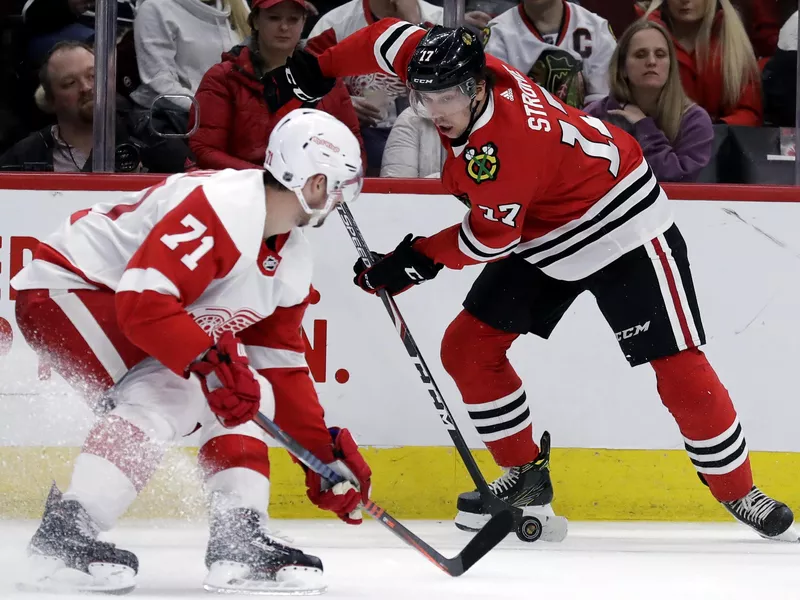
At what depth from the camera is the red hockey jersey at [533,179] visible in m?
2.71

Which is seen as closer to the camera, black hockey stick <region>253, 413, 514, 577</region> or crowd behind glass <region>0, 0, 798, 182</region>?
black hockey stick <region>253, 413, 514, 577</region>

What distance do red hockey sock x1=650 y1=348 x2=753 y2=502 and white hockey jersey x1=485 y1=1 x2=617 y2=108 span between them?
963 mm

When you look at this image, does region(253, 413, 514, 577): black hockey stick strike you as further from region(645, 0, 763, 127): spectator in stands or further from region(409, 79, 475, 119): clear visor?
region(645, 0, 763, 127): spectator in stands

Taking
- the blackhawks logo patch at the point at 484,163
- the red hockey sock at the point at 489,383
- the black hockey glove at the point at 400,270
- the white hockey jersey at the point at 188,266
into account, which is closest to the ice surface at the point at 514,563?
the red hockey sock at the point at 489,383

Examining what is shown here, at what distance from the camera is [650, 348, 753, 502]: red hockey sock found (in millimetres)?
2951

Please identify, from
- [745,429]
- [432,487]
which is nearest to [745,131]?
[745,429]

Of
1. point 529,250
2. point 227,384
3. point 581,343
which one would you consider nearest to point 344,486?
point 227,384

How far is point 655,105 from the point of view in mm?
3570

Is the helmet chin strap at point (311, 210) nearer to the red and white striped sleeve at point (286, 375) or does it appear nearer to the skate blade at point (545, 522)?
the red and white striped sleeve at point (286, 375)

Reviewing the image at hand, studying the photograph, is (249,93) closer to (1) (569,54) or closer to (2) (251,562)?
(1) (569,54)

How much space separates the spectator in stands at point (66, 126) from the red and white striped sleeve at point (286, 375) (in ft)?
3.85

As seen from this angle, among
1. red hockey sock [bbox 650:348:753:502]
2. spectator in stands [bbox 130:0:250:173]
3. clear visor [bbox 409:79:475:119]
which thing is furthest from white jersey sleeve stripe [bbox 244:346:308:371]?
spectator in stands [bbox 130:0:250:173]

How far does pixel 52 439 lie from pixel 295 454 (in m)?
1.19

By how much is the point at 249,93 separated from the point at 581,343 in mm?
1205
